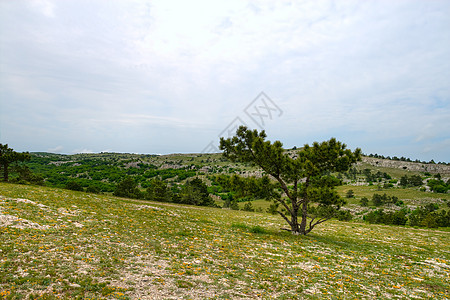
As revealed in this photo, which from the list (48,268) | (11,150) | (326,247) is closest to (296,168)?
(326,247)

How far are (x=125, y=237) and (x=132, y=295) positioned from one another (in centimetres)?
864

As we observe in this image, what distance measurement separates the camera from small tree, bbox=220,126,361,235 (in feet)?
74.6

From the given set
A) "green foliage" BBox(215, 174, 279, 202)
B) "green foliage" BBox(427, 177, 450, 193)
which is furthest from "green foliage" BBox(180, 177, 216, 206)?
"green foliage" BBox(427, 177, 450, 193)

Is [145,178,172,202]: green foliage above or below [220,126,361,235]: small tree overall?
below

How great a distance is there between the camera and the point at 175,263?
42.9ft

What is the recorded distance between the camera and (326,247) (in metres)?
21.0

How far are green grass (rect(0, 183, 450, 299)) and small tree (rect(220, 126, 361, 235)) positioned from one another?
4217 millimetres

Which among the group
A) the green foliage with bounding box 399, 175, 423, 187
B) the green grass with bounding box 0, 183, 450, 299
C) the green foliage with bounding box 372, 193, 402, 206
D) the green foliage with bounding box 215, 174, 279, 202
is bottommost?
the green foliage with bounding box 372, 193, 402, 206

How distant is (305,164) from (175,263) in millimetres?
15549

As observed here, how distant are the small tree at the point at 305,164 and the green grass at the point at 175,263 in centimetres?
422

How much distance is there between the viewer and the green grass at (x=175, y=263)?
950 cm

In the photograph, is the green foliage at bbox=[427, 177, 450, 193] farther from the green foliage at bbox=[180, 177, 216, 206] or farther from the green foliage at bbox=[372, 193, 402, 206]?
the green foliage at bbox=[180, 177, 216, 206]

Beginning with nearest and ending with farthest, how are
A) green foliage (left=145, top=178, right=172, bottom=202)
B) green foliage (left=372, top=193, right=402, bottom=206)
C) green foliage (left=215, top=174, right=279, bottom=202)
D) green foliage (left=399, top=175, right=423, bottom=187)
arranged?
green foliage (left=215, top=174, right=279, bottom=202)
green foliage (left=145, top=178, right=172, bottom=202)
green foliage (left=372, top=193, right=402, bottom=206)
green foliage (left=399, top=175, right=423, bottom=187)

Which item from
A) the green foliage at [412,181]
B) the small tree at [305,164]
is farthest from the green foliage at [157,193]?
the green foliage at [412,181]
